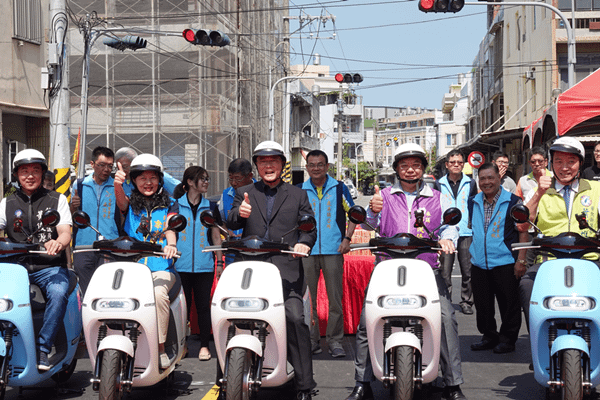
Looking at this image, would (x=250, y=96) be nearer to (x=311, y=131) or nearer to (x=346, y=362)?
(x=346, y=362)

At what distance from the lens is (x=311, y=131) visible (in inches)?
2594

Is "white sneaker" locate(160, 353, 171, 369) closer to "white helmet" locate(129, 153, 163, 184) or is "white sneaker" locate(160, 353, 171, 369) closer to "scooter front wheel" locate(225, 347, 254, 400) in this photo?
"scooter front wheel" locate(225, 347, 254, 400)

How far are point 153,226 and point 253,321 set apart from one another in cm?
137

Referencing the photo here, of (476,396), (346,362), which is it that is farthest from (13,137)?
(476,396)

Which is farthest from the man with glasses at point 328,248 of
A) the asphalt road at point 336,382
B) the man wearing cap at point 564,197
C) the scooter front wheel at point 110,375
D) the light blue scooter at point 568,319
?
the scooter front wheel at point 110,375

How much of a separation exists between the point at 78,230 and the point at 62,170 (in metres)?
3.08

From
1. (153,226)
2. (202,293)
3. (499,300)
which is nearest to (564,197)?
(499,300)

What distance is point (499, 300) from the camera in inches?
281

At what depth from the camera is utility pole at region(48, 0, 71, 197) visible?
33.4ft

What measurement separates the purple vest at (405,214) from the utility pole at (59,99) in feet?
19.2

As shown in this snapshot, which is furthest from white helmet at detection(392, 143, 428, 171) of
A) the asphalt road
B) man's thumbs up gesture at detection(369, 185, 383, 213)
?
the asphalt road

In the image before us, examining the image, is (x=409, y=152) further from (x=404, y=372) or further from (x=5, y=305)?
(x=5, y=305)

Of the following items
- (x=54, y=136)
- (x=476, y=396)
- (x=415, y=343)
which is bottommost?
(x=476, y=396)

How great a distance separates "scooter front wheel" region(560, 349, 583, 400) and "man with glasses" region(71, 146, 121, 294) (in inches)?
169
